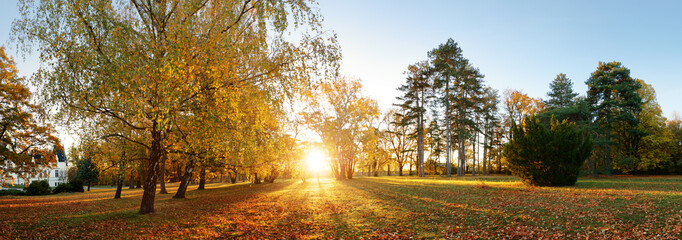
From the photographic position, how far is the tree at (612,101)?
31.6m

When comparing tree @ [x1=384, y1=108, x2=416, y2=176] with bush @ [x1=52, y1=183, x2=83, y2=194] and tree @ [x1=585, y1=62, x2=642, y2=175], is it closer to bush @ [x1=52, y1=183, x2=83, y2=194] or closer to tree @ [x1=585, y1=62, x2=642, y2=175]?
tree @ [x1=585, y1=62, x2=642, y2=175]

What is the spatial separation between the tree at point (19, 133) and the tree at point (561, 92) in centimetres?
5117

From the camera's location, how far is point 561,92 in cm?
4084

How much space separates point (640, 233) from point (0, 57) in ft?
96.6

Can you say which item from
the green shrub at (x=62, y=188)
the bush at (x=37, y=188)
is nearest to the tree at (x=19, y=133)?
the bush at (x=37, y=188)

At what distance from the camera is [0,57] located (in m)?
18.0

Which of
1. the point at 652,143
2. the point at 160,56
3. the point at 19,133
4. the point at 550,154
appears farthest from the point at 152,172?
the point at 652,143

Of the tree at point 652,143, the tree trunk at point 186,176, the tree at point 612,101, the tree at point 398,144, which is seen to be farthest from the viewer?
the tree at point 398,144

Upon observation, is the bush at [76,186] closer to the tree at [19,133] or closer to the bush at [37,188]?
the bush at [37,188]

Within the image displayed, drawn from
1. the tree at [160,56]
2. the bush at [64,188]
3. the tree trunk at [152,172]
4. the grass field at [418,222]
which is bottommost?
the bush at [64,188]

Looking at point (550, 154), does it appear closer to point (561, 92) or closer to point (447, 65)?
point (447, 65)

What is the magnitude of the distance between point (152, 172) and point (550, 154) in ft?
61.6

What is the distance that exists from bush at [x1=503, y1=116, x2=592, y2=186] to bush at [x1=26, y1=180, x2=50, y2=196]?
43.6m

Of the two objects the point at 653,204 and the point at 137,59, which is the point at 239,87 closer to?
the point at 137,59
